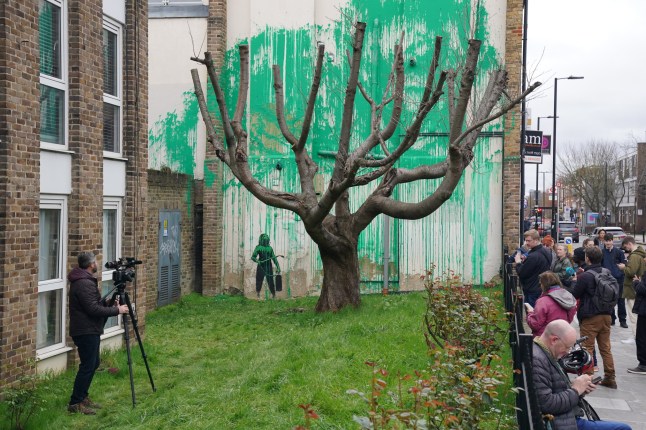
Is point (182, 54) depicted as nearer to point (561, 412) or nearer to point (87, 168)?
point (87, 168)

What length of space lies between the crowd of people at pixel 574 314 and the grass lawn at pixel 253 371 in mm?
1848

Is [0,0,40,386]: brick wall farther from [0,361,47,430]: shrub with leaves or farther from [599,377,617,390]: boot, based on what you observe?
[599,377,617,390]: boot

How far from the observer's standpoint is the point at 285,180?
19.4m

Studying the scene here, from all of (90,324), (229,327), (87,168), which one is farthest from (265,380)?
(229,327)

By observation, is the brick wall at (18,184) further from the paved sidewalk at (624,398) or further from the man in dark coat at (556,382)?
the paved sidewalk at (624,398)

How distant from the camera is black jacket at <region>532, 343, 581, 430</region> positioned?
5664 millimetres

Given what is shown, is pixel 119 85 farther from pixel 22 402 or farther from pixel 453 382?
pixel 453 382

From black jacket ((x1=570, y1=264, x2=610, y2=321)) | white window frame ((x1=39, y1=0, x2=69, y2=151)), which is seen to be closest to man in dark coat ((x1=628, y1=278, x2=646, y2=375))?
black jacket ((x1=570, y1=264, x2=610, y2=321))

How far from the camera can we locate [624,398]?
31.5ft

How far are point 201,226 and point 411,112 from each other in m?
6.57

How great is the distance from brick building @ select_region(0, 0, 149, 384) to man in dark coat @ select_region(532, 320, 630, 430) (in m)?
6.04

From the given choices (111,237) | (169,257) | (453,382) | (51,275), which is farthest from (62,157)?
(169,257)

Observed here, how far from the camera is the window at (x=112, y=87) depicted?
37.4 feet

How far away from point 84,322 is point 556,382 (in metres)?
5.19
